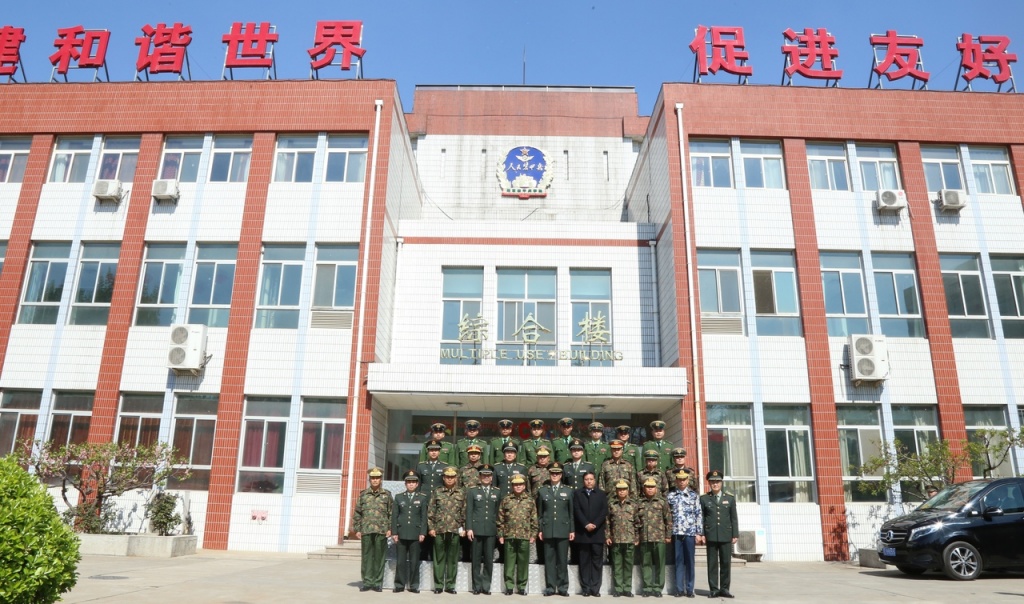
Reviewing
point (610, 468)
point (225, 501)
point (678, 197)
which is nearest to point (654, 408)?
point (678, 197)

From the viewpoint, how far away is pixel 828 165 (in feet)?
44.7

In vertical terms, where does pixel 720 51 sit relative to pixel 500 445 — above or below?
above

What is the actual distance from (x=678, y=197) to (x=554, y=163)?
18.5 feet

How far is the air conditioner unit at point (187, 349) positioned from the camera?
39.8 ft

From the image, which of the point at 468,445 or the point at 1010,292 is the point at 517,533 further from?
the point at 1010,292

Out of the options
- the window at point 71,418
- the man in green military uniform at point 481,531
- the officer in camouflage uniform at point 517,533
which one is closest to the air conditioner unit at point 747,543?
the officer in camouflage uniform at point 517,533

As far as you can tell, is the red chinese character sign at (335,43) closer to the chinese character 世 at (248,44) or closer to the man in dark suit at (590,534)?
Answer: the chinese character 世 at (248,44)

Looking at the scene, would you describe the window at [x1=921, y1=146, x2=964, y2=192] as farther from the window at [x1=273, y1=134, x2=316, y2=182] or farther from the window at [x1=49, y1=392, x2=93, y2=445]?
the window at [x1=49, y1=392, x2=93, y2=445]

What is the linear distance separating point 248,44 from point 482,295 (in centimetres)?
686

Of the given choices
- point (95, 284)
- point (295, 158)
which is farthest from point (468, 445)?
point (95, 284)

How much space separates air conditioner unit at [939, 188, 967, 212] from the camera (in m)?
13.1

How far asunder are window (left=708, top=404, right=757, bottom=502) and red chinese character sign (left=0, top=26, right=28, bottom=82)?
15117 mm

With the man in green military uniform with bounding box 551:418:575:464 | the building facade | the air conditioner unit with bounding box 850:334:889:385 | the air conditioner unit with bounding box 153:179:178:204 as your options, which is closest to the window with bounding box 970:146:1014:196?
the building facade

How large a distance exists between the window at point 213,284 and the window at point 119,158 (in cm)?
236
